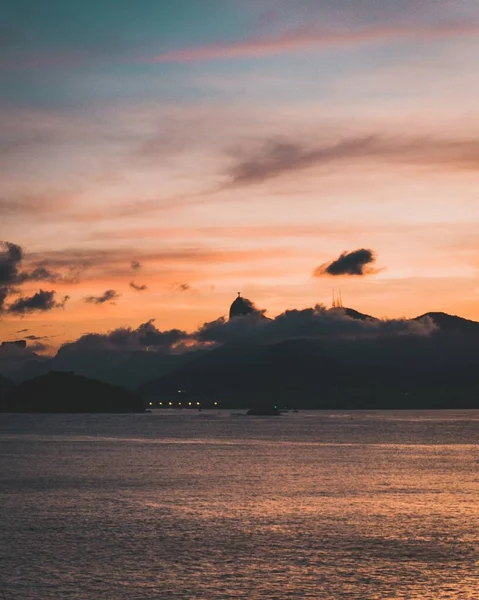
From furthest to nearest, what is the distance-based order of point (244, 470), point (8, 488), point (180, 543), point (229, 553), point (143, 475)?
point (244, 470) → point (143, 475) → point (8, 488) → point (180, 543) → point (229, 553)

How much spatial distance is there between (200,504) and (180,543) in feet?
86.9

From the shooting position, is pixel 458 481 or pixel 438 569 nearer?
pixel 438 569

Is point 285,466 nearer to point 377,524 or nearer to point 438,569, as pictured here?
point 377,524

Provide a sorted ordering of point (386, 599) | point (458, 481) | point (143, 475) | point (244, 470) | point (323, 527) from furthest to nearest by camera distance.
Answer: point (244, 470), point (143, 475), point (458, 481), point (323, 527), point (386, 599)

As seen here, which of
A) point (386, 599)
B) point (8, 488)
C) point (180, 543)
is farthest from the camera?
point (8, 488)

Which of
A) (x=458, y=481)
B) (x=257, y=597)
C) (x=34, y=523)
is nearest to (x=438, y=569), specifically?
(x=257, y=597)

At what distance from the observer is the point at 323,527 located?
7769cm

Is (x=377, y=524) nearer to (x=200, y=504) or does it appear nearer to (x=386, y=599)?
(x=200, y=504)

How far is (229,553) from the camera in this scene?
213ft

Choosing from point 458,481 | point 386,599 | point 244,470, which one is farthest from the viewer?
point 244,470

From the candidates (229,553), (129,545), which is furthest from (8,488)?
(229,553)

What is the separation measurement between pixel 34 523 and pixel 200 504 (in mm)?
20581

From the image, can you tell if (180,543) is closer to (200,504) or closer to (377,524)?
(377,524)

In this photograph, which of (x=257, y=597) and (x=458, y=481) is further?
(x=458, y=481)
